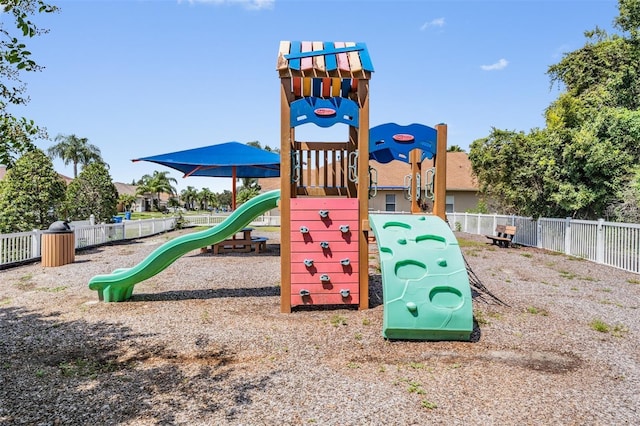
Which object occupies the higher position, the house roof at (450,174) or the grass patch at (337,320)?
the house roof at (450,174)

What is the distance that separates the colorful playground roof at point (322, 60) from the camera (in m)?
6.13

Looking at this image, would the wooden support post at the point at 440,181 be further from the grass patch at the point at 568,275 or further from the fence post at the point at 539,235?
the fence post at the point at 539,235

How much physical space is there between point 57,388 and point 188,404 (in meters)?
1.26

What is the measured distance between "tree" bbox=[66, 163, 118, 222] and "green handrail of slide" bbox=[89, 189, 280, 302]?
10716mm

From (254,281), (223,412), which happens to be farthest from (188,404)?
(254,281)

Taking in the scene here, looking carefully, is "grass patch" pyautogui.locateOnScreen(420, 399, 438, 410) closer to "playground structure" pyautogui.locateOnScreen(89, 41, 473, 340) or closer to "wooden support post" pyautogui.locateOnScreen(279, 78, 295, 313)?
"playground structure" pyautogui.locateOnScreen(89, 41, 473, 340)

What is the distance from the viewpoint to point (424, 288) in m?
4.98

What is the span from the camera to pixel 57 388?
3.58 meters

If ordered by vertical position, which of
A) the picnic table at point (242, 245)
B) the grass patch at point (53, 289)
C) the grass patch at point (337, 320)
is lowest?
the grass patch at point (337, 320)

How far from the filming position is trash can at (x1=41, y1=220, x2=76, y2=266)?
33.6 ft

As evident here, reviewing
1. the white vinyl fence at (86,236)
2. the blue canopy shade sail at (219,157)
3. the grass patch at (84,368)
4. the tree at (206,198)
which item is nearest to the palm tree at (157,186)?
the tree at (206,198)

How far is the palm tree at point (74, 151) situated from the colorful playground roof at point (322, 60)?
58359 mm

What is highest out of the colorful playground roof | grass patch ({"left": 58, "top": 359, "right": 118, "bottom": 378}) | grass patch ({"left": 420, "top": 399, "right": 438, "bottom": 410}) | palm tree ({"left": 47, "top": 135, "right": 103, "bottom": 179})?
palm tree ({"left": 47, "top": 135, "right": 103, "bottom": 179})

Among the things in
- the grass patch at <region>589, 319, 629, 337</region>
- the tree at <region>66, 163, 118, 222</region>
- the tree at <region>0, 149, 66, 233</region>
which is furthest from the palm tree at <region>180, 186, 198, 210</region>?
the grass patch at <region>589, 319, 629, 337</region>
